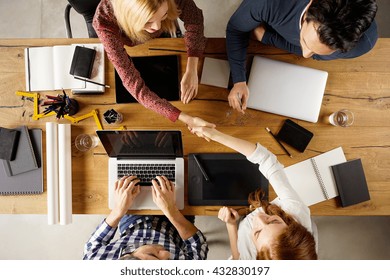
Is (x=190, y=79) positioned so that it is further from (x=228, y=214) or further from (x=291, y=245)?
(x=291, y=245)

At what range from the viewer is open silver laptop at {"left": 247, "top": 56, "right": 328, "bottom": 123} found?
52.1 inches

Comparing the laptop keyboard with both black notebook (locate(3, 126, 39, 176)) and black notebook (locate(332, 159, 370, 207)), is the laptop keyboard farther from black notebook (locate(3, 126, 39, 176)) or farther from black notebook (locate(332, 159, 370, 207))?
black notebook (locate(332, 159, 370, 207))

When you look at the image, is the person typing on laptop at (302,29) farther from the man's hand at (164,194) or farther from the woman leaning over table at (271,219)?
the man's hand at (164,194)

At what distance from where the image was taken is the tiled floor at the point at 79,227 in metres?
2.07

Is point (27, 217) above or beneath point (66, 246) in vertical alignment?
above

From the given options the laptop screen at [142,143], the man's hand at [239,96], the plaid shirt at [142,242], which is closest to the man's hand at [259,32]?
the man's hand at [239,96]

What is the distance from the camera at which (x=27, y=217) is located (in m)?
2.17

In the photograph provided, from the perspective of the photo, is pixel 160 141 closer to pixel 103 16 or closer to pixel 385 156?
pixel 103 16

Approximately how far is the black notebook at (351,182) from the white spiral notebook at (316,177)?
26mm

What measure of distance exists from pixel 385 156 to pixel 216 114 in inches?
29.2

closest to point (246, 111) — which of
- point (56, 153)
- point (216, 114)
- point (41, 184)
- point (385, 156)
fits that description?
point (216, 114)

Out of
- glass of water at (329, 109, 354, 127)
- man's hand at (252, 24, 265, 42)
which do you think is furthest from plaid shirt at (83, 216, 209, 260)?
man's hand at (252, 24, 265, 42)

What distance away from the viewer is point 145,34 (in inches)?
49.7

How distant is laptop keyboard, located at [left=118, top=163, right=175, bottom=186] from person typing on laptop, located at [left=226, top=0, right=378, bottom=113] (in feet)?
1.29
